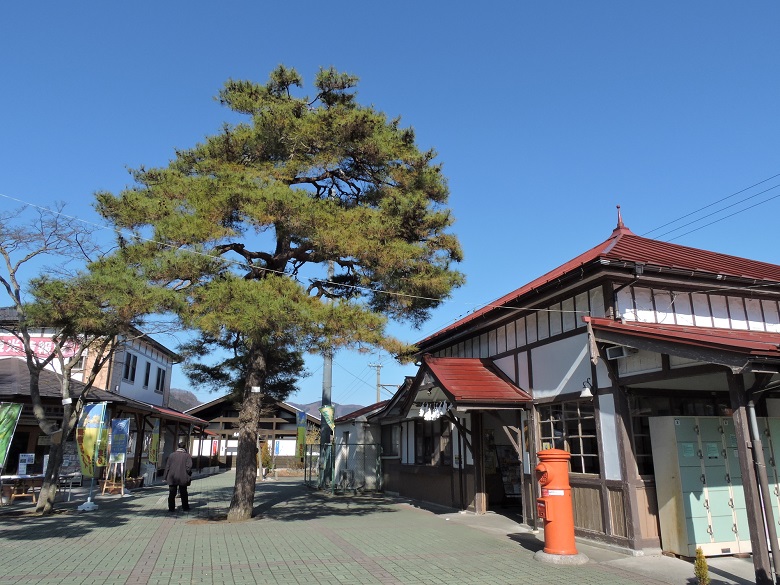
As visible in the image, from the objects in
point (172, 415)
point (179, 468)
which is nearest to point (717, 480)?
point (179, 468)

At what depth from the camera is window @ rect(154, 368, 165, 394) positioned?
32344mm

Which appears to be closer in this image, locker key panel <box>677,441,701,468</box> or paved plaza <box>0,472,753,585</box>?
paved plaza <box>0,472,753,585</box>

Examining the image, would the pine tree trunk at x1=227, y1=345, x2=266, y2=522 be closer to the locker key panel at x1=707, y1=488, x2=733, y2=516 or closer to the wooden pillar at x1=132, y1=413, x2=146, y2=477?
the locker key panel at x1=707, y1=488, x2=733, y2=516

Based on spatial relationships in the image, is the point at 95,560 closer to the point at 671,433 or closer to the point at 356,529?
the point at 356,529

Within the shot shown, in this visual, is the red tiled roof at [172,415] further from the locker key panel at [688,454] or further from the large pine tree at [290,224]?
the locker key panel at [688,454]

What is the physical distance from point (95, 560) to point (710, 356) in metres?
8.99

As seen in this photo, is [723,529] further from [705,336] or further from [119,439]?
[119,439]

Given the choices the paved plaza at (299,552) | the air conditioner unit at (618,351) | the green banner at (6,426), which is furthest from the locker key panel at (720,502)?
the green banner at (6,426)

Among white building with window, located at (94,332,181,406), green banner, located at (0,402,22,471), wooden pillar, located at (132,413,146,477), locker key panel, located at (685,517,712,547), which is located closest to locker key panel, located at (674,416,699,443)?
locker key panel, located at (685,517,712,547)

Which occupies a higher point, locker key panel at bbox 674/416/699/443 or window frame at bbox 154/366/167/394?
window frame at bbox 154/366/167/394

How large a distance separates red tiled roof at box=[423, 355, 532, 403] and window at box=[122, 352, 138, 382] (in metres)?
19.9

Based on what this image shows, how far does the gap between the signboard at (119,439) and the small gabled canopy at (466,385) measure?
10162 millimetres

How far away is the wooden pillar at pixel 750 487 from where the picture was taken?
244 inches

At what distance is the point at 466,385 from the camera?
11.8 metres
